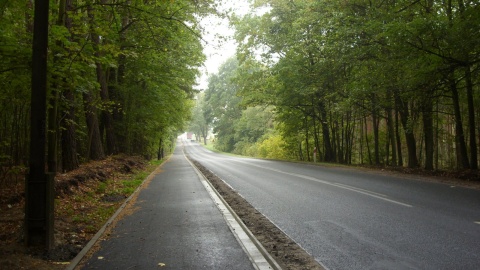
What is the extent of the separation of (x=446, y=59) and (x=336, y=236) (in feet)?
31.3

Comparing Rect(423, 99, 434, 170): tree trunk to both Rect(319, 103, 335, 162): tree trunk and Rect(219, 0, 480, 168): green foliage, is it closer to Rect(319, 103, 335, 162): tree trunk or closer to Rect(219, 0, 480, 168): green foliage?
Rect(219, 0, 480, 168): green foliage

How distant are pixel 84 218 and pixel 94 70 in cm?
437

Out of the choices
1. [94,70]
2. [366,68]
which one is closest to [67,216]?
[94,70]

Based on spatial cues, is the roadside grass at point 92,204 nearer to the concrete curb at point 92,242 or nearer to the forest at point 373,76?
the concrete curb at point 92,242

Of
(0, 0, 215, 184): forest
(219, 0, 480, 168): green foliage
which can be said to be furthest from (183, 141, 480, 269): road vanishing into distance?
(0, 0, 215, 184): forest

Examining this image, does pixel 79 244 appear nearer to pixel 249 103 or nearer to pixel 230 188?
pixel 230 188

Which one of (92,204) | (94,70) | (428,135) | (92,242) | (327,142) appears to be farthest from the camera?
(327,142)

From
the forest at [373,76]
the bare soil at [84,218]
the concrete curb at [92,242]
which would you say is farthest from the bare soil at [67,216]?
the forest at [373,76]

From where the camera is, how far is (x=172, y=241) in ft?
19.1

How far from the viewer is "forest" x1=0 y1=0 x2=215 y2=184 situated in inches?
298

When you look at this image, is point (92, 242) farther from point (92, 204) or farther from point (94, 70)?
point (94, 70)

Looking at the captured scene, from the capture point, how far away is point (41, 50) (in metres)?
5.16

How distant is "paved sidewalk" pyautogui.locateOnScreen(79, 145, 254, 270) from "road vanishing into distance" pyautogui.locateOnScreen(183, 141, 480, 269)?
122 centimetres

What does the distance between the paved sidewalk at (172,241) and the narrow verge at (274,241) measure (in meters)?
0.46
